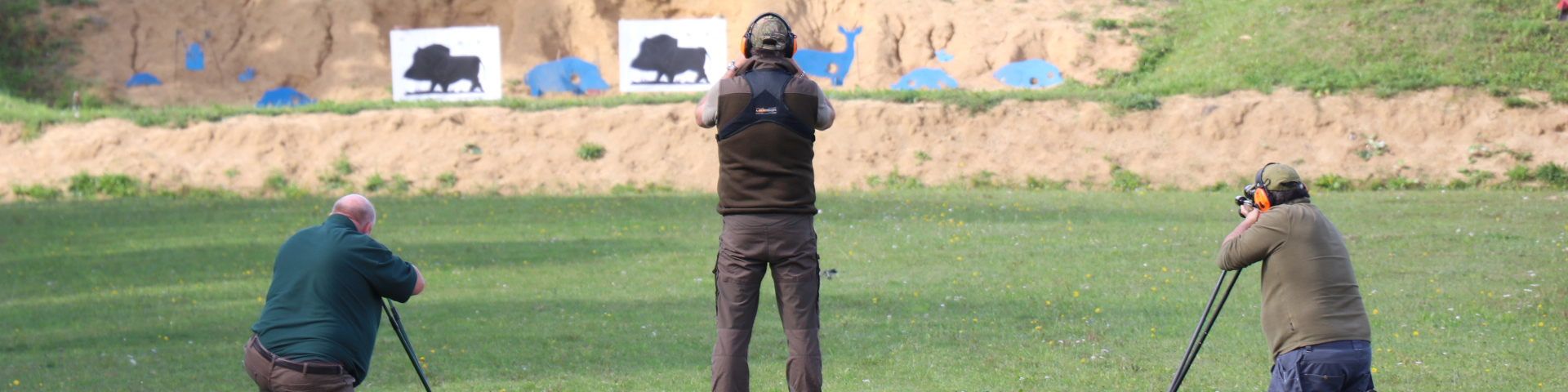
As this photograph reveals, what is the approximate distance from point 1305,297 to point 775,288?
2.31 metres

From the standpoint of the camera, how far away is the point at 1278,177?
525cm

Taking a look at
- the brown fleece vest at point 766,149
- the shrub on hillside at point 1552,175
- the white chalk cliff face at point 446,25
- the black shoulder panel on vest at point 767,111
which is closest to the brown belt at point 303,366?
the brown fleece vest at point 766,149

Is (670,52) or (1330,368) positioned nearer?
(1330,368)

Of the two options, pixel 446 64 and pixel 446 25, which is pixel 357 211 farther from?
pixel 446 25

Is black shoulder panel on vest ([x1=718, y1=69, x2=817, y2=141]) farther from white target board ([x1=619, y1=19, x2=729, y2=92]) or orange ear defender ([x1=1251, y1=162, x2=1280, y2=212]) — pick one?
white target board ([x1=619, y1=19, x2=729, y2=92])

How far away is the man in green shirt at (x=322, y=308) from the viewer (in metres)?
4.98

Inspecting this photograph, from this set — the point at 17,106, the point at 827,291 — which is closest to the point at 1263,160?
the point at 827,291

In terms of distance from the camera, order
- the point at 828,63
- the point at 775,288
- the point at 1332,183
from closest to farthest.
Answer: the point at 775,288
the point at 1332,183
the point at 828,63

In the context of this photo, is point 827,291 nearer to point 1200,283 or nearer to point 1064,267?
point 1064,267

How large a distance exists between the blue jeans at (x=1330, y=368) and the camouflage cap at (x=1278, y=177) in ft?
2.39

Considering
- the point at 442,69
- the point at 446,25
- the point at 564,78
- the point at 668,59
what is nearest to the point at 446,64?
the point at 442,69

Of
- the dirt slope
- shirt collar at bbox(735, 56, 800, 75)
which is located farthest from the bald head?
the dirt slope

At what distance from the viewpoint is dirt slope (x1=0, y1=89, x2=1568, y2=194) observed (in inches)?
810

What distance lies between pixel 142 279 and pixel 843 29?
17.4 metres
